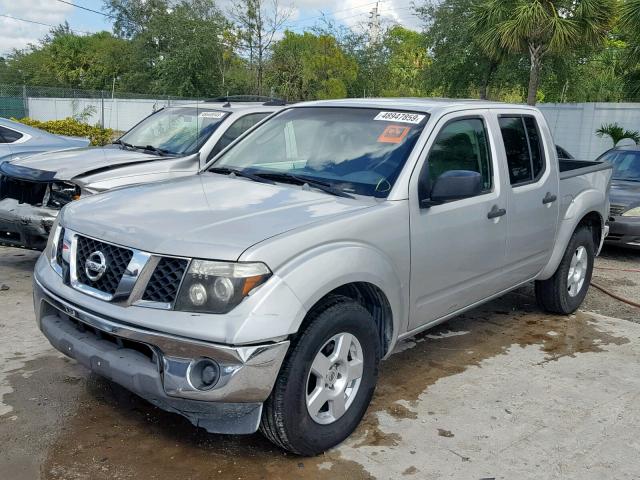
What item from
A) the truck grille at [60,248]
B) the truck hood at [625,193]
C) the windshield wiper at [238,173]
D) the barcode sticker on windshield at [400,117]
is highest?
the barcode sticker on windshield at [400,117]

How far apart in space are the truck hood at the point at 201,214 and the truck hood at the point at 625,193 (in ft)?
19.9

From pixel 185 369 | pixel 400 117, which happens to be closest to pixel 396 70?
pixel 400 117

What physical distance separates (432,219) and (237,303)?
4.95 ft

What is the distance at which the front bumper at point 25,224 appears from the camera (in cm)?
596

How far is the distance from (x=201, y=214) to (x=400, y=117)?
1544mm

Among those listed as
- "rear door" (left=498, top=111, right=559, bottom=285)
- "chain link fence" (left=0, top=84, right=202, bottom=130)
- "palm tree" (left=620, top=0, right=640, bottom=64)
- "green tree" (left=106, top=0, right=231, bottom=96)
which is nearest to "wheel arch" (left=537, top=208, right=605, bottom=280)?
"rear door" (left=498, top=111, right=559, bottom=285)

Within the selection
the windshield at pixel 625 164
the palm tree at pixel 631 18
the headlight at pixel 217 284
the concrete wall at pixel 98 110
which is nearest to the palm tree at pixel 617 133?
the palm tree at pixel 631 18

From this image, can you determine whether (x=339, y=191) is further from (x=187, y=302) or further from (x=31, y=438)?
(x=31, y=438)

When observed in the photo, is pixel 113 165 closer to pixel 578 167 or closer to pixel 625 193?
pixel 578 167

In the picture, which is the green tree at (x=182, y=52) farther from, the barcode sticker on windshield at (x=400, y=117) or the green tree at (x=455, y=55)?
the barcode sticker on windshield at (x=400, y=117)

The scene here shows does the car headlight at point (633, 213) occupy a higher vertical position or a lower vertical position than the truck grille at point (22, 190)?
lower

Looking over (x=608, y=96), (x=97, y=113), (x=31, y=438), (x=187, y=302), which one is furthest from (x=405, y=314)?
(x=97, y=113)

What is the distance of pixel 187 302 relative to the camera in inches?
114

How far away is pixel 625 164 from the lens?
9891 mm
